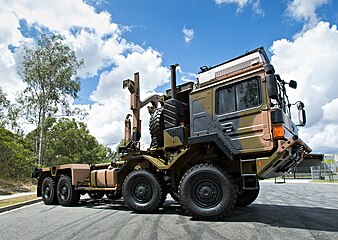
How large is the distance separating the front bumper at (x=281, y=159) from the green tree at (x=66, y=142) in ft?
86.7

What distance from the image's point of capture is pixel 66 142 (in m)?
34.7

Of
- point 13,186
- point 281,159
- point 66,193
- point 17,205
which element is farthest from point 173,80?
point 13,186

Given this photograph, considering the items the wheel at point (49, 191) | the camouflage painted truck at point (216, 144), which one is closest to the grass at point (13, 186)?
the wheel at point (49, 191)

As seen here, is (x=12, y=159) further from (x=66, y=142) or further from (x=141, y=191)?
(x=141, y=191)

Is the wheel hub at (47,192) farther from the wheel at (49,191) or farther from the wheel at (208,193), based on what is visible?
the wheel at (208,193)

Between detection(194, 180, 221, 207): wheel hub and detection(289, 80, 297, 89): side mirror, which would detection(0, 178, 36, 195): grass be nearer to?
detection(194, 180, 221, 207): wheel hub

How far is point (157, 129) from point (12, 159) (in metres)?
16.9

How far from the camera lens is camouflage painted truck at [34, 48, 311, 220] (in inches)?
262

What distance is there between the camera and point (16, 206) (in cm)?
1177

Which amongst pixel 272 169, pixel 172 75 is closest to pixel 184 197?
pixel 272 169

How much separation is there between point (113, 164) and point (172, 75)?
11.9ft

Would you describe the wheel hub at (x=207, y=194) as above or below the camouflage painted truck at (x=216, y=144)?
below

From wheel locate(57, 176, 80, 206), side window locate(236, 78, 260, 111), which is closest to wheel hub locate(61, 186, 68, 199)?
wheel locate(57, 176, 80, 206)

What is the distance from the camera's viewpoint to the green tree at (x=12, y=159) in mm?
20922
